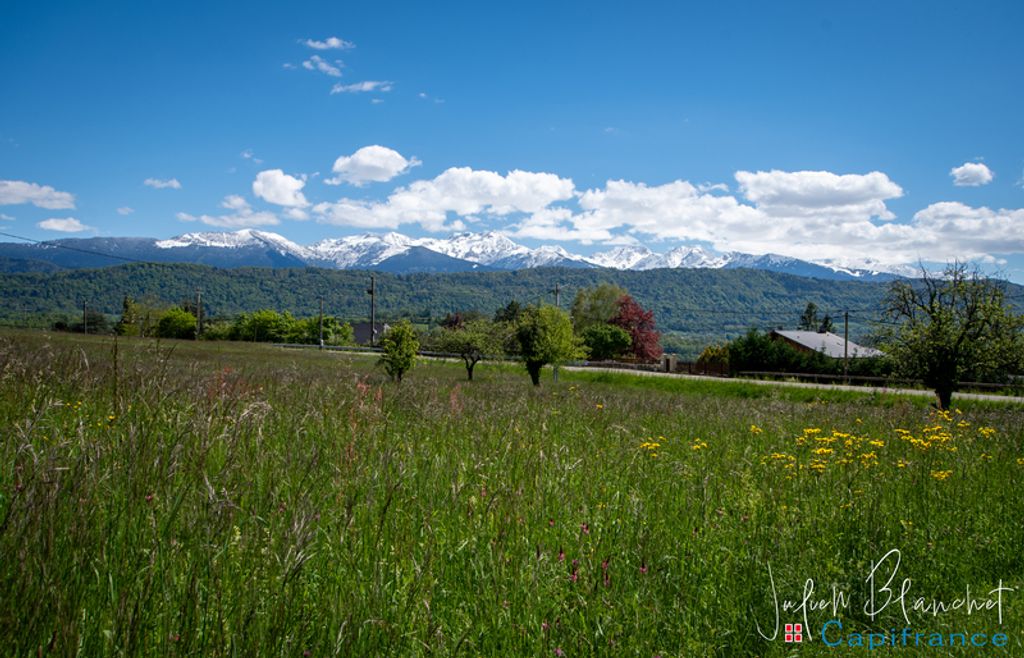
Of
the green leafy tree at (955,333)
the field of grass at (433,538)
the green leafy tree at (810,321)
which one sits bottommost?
the field of grass at (433,538)

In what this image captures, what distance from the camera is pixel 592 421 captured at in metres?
8.67

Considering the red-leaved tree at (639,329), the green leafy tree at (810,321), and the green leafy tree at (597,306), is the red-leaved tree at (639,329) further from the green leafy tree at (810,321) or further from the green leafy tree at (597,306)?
the green leafy tree at (810,321)

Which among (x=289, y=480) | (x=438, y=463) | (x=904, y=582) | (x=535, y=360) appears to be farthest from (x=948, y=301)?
(x=289, y=480)

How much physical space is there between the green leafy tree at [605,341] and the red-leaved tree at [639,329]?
14.2 feet

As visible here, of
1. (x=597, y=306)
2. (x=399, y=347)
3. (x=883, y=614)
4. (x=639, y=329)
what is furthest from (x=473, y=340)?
(x=597, y=306)

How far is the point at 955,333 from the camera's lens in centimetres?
2002

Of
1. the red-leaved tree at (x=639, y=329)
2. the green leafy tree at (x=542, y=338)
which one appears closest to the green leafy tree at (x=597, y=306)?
the red-leaved tree at (x=639, y=329)

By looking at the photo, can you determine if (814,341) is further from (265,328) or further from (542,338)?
(265,328)

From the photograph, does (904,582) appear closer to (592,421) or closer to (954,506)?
(954,506)

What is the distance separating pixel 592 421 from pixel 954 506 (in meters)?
4.28

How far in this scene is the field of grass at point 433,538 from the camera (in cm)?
228

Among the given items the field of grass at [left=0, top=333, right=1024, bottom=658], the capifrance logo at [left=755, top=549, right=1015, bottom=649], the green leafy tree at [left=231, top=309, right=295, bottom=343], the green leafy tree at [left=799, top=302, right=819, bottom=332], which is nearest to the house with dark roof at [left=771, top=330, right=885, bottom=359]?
the green leafy tree at [left=799, top=302, right=819, bottom=332]

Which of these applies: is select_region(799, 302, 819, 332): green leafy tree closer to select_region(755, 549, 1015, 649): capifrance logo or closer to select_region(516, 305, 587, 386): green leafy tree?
select_region(516, 305, 587, 386): green leafy tree

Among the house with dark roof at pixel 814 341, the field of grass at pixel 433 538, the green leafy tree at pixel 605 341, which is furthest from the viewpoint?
the house with dark roof at pixel 814 341
